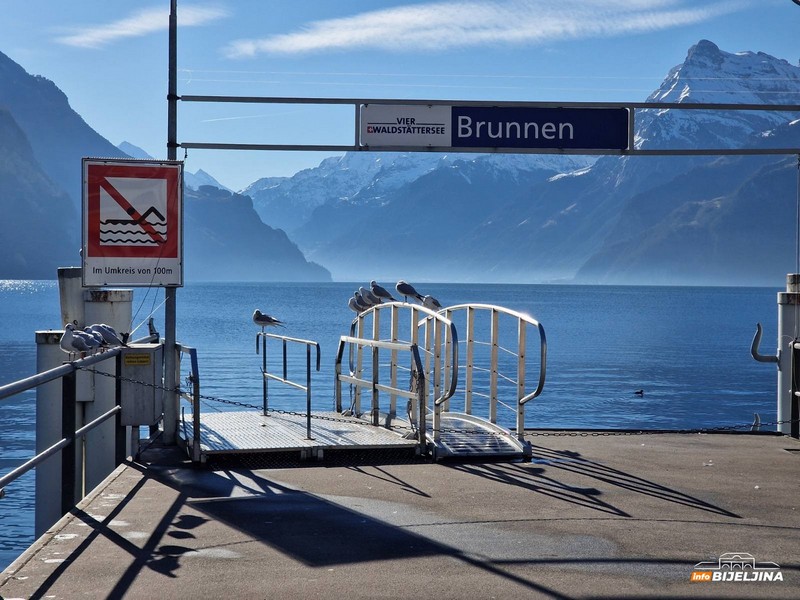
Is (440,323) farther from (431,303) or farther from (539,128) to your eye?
(539,128)

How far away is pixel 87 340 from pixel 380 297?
4704 millimetres

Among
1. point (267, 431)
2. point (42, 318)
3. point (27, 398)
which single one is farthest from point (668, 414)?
point (42, 318)

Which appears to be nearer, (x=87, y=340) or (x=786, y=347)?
(x=87, y=340)

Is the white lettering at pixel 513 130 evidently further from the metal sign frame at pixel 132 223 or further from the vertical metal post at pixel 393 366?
the metal sign frame at pixel 132 223

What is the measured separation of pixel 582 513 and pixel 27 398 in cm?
2687

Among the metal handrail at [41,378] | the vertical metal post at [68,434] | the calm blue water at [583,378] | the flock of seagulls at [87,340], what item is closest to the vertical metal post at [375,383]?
the calm blue water at [583,378]

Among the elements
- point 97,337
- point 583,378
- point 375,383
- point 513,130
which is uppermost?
point 513,130

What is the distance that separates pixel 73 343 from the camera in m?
9.03

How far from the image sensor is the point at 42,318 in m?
93.6

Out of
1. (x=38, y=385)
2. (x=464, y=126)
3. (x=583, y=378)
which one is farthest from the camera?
(x=583, y=378)

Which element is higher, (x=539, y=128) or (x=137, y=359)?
(x=539, y=128)

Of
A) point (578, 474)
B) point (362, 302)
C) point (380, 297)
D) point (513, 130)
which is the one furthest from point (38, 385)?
point (362, 302)

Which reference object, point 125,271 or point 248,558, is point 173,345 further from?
point 248,558

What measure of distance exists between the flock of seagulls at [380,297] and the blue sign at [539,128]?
1.83 m
